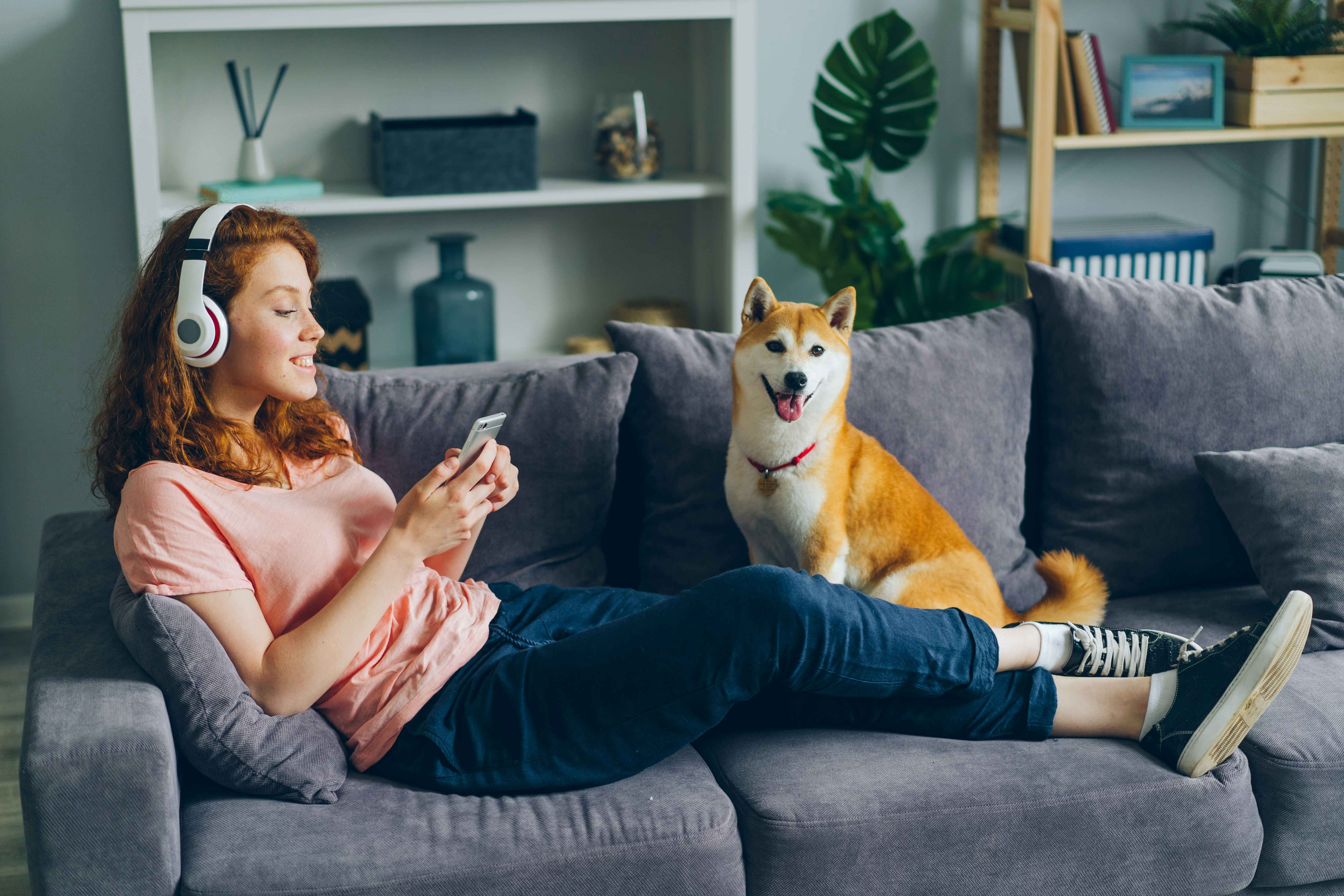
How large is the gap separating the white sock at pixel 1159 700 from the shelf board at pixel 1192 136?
153 cm

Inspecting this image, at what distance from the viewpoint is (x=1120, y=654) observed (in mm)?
1479

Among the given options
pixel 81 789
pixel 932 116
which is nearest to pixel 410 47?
pixel 932 116

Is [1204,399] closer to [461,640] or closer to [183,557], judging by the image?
[461,640]

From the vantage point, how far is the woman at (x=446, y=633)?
1274 millimetres

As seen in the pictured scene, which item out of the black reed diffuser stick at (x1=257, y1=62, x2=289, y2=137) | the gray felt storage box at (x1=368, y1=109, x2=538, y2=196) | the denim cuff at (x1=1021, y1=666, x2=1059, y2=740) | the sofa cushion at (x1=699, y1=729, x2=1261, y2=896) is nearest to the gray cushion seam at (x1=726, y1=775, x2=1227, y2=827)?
the sofa cushion at (x1=699, y1=729, x2=1261, y2=896)

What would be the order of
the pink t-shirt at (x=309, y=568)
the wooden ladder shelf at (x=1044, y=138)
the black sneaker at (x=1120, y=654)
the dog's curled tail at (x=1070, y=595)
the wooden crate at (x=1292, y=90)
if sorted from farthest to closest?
1. the wooden crate at (x=1292, y=90)
2. the wooden ladder shelf at (x=1044, y=138)
3. the dog's curled tail at (x=1070, y=595)
4. the black sneaker at (x=1120, y=654)
5. the pink t-shirt at (x=309, y=568)

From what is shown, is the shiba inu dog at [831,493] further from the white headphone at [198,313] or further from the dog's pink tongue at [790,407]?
the white headphone at [198,313]

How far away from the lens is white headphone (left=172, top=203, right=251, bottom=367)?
129 cm

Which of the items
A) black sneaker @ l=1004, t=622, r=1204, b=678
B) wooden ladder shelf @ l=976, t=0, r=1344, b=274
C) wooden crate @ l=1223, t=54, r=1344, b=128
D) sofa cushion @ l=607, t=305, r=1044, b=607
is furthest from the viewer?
wooden crate @ l=1223, t=54, r=1344, b=128

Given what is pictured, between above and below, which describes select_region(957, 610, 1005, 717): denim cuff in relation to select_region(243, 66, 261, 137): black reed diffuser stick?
below

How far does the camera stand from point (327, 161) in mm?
2689

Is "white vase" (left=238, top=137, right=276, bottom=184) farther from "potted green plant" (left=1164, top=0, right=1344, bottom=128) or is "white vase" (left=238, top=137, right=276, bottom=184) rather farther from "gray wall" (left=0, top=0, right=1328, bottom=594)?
"potted green plant" (left=1164, top=0, right=1344, bottom=128)

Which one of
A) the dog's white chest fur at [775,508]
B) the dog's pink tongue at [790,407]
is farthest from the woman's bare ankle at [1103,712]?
the dog's pink tongue at [790,407]

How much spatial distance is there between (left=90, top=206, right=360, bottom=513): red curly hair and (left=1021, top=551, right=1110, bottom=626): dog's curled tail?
1038 millimetres
